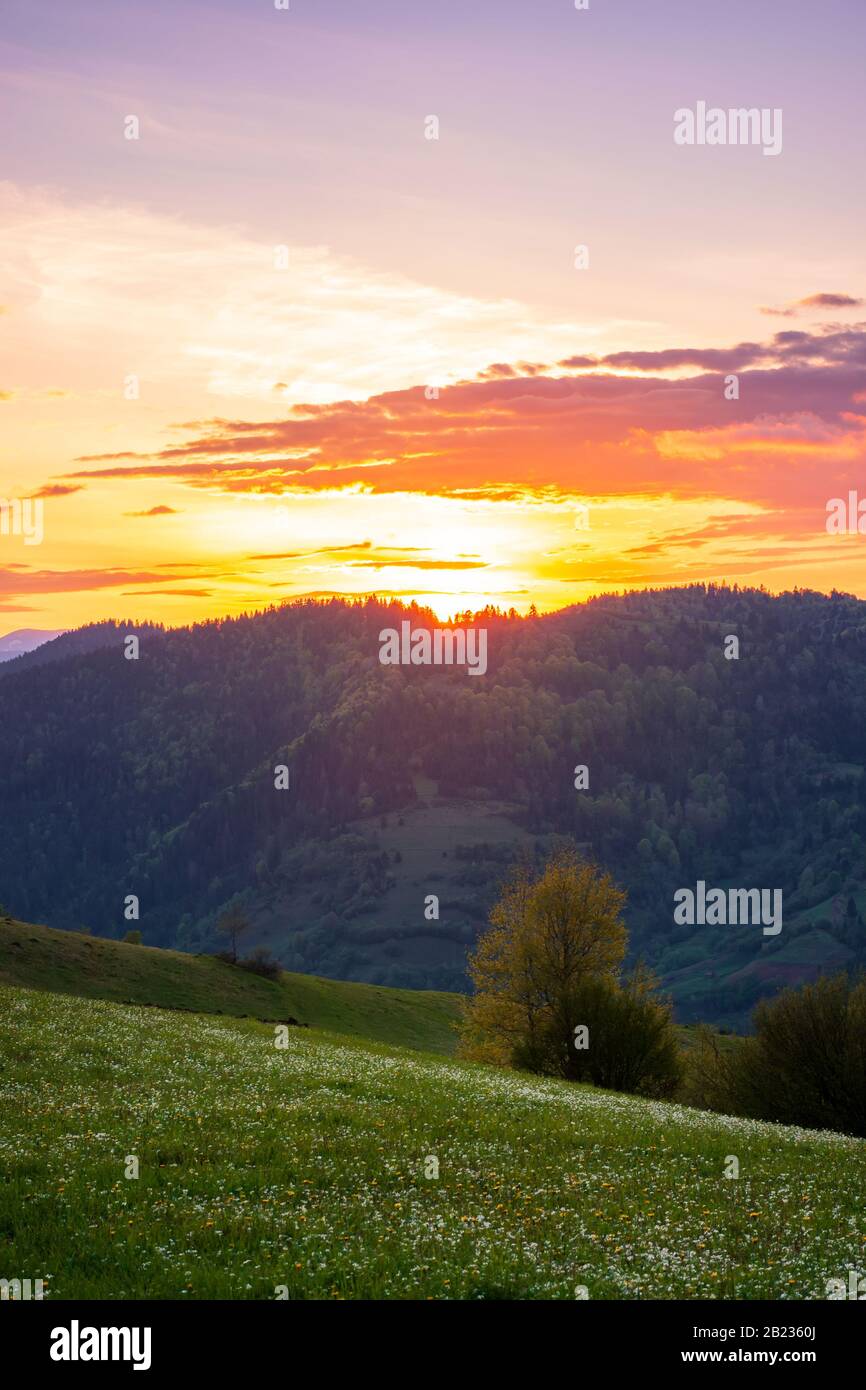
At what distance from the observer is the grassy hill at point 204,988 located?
83125mm

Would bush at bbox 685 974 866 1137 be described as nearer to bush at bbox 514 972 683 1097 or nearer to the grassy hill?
bush at bbox 514 972 683 1097

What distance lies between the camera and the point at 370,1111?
2341 cm

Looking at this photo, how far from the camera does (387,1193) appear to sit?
16.4m

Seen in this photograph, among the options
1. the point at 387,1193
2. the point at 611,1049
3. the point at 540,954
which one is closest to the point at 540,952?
the point at 540,954

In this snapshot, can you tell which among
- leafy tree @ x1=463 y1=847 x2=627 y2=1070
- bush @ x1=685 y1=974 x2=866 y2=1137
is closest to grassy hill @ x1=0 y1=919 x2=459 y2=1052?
leafy tree @ x1=463 y1=847 x2=627 y2=1070

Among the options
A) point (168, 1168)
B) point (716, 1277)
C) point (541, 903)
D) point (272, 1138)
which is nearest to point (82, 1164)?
point (168, 1168)

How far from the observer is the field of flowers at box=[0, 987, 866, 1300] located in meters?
12.6

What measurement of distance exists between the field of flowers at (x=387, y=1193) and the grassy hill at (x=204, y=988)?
5859 centimetres

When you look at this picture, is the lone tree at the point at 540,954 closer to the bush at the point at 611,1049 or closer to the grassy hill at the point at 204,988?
the bush at the point at 611,1049

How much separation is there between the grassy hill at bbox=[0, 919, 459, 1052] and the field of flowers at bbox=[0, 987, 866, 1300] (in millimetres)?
58585

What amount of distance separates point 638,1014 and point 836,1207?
32.3m

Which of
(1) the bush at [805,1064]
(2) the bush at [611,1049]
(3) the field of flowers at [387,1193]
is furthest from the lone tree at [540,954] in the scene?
(3) the field of flowers at [387,1193]

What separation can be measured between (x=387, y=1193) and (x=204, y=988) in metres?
85.2
